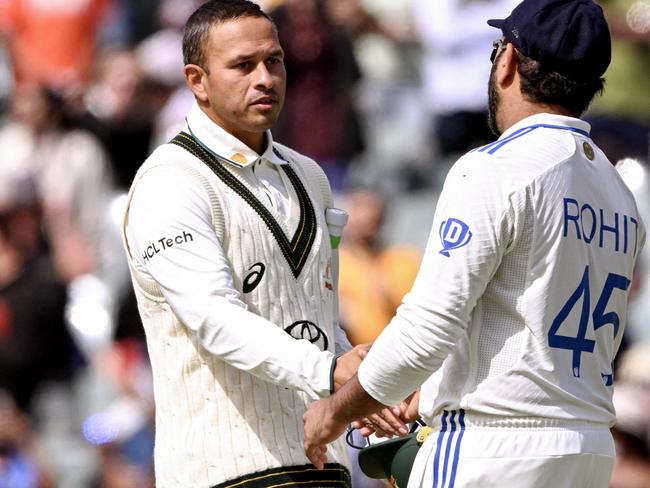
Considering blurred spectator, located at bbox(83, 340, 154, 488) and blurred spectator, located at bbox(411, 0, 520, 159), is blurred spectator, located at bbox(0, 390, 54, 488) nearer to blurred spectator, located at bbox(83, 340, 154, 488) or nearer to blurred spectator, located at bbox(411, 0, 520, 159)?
blurred spectator, located at bbox(83, 340, 154, 488)

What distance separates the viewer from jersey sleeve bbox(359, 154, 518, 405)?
129 inches

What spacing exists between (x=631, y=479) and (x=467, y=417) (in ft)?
13.6

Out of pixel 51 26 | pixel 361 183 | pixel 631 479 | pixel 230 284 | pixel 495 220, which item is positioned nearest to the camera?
pixel 495 220

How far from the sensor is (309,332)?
400 centimetres

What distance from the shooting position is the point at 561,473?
133 inches

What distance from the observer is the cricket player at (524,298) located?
10.8ft

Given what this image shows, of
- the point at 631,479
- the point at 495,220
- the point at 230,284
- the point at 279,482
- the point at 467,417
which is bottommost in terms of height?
the point at 631,479

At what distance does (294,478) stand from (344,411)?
44 cm

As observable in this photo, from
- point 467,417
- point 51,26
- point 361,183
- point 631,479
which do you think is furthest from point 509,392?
point 51,26

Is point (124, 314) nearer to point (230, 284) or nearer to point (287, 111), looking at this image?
point (287, 111)

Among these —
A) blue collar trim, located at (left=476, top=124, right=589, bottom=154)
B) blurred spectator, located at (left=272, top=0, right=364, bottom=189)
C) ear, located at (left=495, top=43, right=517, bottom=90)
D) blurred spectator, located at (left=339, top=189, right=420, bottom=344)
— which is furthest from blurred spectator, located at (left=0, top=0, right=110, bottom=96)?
blue collar trim, located at (left=476, top=124, right=589, bottom=154)

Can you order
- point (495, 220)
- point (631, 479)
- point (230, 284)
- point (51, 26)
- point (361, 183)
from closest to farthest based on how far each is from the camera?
1. point (495, 220)
2. point (230, 284)
3. point (631, 479)
4. point (361, 183)
5. point (51, 26)

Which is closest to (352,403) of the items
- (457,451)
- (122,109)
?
(457,451)

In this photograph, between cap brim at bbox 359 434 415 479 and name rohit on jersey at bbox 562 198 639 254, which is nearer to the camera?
name rohit on jersey at bbox 562 198 639 254
